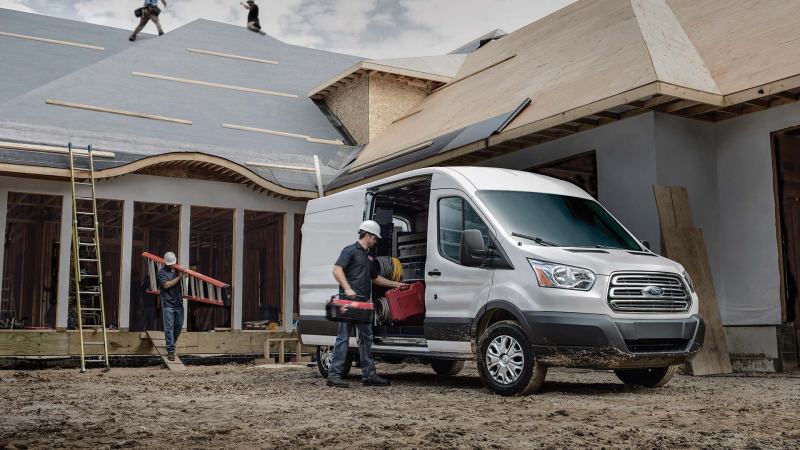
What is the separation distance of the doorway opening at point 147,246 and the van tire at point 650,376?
14524mm

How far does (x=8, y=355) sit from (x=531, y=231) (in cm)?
1010

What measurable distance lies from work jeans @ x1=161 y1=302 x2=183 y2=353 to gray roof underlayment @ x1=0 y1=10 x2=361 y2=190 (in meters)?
3.18

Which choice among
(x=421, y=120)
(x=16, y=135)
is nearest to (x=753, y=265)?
(x=421, y=120)

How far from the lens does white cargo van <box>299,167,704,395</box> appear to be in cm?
738

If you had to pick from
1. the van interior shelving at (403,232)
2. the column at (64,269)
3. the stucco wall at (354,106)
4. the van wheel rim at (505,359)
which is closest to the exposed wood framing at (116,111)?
the column at (64,269)

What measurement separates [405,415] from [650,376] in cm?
340

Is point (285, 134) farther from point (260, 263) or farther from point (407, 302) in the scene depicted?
point (407, 302)

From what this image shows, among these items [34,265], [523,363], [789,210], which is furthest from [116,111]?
[789,210]

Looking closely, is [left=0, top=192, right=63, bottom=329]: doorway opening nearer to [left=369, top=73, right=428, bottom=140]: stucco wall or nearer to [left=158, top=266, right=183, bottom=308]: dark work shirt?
[left=158, top=266, right=183, bottom=308]: dark work shirt

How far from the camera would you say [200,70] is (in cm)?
2059

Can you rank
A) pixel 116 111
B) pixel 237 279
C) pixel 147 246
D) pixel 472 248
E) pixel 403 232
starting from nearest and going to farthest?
pixel 472 248, pixel 403 232, pixel 237 279, pixel 116 111, pixel 147 246

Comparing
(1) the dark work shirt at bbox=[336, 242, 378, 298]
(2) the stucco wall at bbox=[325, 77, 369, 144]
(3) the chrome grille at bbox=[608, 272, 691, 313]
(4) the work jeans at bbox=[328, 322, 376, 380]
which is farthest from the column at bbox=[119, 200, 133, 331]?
(3) the chrome grille at bbox=[608, 272, 691, 313]

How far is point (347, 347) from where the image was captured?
912 cm

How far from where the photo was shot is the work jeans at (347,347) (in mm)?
9133
